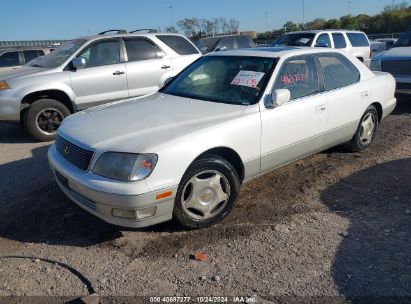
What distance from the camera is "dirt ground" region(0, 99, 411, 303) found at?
2908 millimetres

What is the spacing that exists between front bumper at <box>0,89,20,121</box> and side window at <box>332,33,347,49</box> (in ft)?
32.3

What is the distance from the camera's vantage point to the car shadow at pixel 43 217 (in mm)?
3652

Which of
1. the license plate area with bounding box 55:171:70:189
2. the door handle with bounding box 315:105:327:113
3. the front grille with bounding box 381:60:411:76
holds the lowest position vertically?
the license plate area with bounding box 55:171:70:189

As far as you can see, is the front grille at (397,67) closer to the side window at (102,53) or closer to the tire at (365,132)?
the tire at (365,132)

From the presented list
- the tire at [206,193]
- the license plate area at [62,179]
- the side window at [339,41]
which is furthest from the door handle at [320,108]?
the side window at [339,41]

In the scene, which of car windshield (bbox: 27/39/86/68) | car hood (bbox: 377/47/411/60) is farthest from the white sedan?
car hood (bbox: 377/47/411/60)

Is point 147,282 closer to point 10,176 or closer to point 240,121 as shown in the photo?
point 240,121

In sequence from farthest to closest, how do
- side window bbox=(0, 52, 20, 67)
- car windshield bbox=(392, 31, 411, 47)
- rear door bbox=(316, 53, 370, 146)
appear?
side window bbox=(0, 52, 20, 67), car windshield bbox=(392, 31, 411, 47), rear door bbox=(316, 53, 370, 146)

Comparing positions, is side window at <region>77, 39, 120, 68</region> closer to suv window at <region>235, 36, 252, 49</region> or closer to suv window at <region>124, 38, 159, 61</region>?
suv window at <region>124, 38, 159, 61</region>

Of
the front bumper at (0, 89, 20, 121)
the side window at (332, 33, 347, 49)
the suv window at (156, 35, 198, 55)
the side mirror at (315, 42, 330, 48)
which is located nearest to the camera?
the front bumper at (0, 89, 20, 121)

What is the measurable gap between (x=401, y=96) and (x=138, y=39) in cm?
571

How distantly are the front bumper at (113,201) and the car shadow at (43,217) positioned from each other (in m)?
0.38

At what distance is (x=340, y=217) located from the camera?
387 centimetres

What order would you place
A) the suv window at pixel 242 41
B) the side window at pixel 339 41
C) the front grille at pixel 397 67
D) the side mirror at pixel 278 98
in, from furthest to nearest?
the suv window at pixel 242 41 < the side window at pixel 339 41 < the front grille at pixel 397 67 < the side mirror at pixel 278 98
